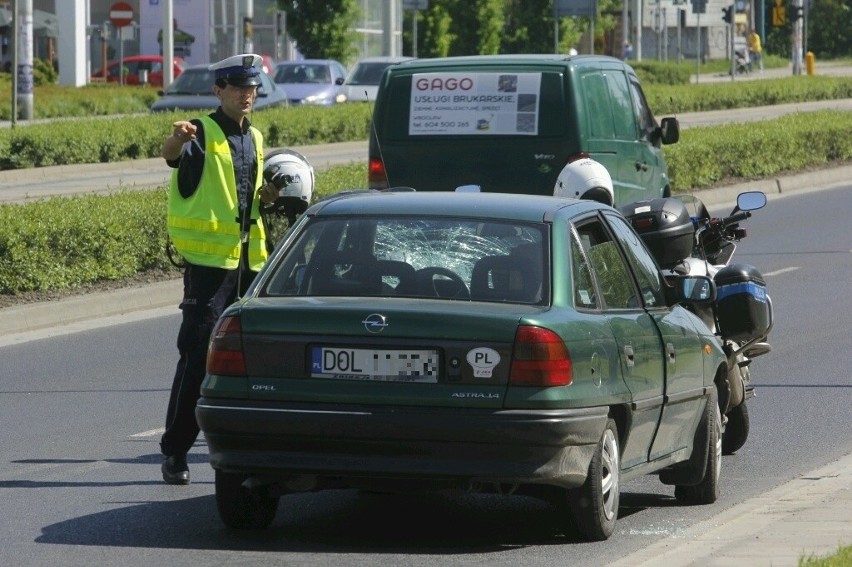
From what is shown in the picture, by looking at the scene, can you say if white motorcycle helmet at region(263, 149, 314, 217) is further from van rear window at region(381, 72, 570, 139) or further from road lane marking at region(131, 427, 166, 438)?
van rear window at region(381, 72, 570, 139)

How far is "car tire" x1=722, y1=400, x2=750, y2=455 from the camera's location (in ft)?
30.0

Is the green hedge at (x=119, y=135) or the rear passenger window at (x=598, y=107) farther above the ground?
the rear passenger window at (x=598, y=107)

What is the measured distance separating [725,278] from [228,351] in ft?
9.73

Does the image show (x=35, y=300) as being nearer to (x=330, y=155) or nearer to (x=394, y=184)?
(x=394, y=184)

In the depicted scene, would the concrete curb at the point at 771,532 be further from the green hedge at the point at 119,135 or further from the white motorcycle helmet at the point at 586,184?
the green hedge at the point at 119,135

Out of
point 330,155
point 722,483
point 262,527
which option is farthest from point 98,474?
point 330,155

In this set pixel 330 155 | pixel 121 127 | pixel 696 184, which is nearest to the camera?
pixel 696 184

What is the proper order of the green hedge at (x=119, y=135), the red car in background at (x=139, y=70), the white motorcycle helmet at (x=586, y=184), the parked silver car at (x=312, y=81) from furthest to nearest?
1. the red car in background at (x=139, y=70)
2. the parked silver car at (x=312, y=81)
3. the green hedge at (x=119, y=135)
4. the white motorcycle helmet at (x=586, y=184)

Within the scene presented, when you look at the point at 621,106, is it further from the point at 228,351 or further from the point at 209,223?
the point at 228,351

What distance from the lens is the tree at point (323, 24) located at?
5662 cm

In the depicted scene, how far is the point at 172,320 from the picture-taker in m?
14.8

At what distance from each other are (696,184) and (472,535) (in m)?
20.0

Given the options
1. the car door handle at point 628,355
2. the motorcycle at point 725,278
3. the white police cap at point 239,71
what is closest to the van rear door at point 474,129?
the motorcycle at point 725,278

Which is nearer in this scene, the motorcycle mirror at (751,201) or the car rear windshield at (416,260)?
the car rear windshield at (416,260)
